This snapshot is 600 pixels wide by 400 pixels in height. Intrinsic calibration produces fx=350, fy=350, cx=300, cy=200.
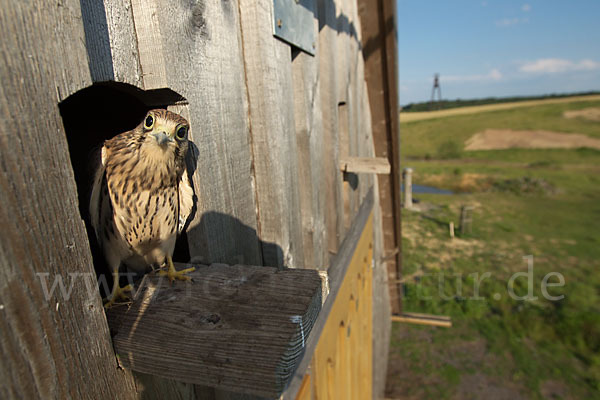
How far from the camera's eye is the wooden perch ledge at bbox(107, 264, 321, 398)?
0.64 m

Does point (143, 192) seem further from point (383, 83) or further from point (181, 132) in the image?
point (383, 83)

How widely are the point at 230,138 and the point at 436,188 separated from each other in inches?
959

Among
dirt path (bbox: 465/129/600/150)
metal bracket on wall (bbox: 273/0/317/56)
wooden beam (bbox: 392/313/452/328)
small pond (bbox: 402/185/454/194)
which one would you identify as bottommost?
wooden beam (bbox: 392/313/452/328)

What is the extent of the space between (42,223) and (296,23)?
4.29ft

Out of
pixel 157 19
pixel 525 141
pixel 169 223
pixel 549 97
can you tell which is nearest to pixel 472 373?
pixel 169 223

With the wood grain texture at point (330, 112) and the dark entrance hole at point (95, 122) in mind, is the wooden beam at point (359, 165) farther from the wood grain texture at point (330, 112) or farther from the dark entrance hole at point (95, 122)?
the dark entrance hole at point (95, 122)


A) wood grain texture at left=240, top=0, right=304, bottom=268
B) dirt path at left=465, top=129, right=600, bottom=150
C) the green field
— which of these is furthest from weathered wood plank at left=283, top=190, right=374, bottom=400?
dirt path at left=465, top=129, right=600, bottom=150

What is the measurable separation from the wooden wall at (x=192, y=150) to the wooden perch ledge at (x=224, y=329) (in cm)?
9

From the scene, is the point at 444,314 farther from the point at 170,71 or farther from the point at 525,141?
the point at 525,141

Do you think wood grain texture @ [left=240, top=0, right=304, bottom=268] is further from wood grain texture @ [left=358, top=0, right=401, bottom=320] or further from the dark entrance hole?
wood grain texture @ [left=358, top=0, right=401, bottom=320]

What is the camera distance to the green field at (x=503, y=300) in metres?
5.99

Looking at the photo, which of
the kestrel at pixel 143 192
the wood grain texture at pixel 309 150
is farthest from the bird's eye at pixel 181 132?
the wood grain texture at pixel 309 150

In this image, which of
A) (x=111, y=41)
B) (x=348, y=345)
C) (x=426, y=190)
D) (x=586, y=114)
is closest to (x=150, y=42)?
(x=111, y=41)

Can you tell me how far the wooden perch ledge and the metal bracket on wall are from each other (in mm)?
962
